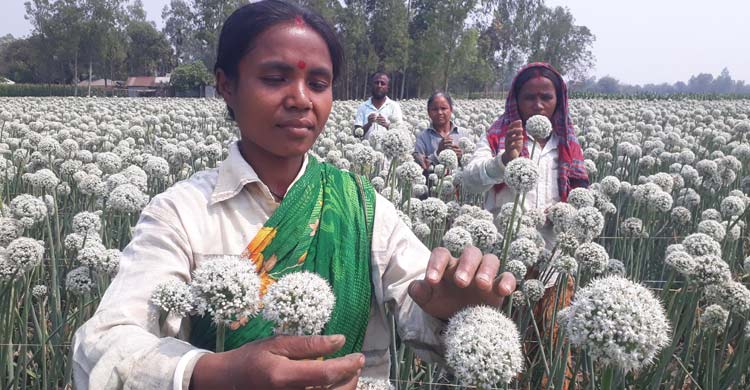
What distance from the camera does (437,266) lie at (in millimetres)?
1320

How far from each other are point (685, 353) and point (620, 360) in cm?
194

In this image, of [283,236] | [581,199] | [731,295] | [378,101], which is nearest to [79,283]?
[283,236]

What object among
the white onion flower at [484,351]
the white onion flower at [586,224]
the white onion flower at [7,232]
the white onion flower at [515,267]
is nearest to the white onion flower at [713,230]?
the white onion flower at [586,224]

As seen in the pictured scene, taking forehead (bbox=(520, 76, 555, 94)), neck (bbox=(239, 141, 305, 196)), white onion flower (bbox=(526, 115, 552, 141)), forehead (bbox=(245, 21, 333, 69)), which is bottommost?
neck (bbox=(239, 141, 305, 196))

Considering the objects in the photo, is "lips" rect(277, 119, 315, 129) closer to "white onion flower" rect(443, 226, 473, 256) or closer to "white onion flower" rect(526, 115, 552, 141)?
"white onion flower" rect(443, 226, 473, 256)

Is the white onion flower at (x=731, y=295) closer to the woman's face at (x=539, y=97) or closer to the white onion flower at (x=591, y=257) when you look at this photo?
the white onion flower at (x=591, y=257)

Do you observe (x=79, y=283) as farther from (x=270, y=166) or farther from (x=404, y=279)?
(x=404, y=279)

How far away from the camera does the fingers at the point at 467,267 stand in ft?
4.30

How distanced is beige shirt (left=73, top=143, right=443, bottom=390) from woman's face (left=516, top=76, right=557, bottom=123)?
256cm

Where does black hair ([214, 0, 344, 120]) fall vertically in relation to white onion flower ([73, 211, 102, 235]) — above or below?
above

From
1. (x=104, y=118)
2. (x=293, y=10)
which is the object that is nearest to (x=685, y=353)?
(x=293, y=10)

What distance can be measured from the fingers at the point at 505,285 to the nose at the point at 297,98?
2.31 ft

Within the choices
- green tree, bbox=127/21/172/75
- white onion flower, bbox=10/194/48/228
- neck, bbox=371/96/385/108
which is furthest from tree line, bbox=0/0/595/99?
white onion flower, bbox=10/194/48/228

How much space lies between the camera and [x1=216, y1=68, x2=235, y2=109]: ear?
5.75 feet
